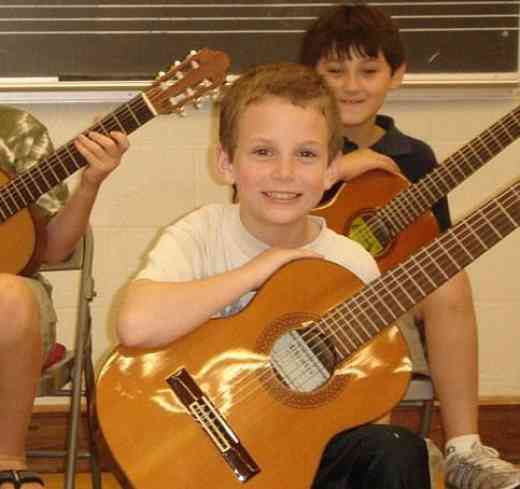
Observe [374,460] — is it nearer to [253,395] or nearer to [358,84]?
[253,395]

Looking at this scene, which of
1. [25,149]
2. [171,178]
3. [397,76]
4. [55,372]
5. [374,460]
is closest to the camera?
[374,460]

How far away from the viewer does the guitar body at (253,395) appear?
170 centimetres

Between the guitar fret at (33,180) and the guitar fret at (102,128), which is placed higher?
the guitar fret at (102,128)

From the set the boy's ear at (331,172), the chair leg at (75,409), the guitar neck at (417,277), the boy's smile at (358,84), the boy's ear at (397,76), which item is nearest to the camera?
the guitar neck at (417,277)

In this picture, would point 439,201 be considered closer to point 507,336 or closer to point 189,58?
point 189,58

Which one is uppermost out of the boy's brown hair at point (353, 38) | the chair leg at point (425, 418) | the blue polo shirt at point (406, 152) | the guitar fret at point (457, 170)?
the boy's brown hair at point (353, 38)

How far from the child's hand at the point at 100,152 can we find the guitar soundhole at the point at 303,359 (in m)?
0.76

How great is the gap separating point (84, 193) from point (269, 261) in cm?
73

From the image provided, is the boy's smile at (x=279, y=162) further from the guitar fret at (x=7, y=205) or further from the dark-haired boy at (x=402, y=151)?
the guitar fret at (x=7, y=205)

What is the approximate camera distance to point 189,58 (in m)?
2.43

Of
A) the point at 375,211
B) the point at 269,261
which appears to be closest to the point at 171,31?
the point at 375,211

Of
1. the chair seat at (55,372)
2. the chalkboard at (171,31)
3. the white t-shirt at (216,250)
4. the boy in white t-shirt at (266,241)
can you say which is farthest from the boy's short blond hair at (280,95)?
the chalkboard at (171,31)

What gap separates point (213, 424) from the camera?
173 centimetres

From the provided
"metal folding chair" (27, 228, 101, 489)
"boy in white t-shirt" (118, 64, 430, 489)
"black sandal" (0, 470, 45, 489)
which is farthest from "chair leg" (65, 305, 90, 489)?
"boy in white t-shirt" (118, 64, 430, 489)
